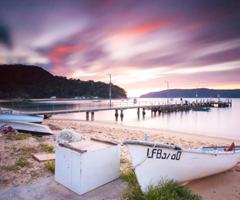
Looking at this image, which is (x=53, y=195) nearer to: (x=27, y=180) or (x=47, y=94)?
(x=27, y=180)

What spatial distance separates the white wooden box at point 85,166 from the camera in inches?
158

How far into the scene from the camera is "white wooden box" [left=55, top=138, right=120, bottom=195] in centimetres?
400

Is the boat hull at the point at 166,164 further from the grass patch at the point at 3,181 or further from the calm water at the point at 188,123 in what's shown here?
the calm water at the point at 188,123

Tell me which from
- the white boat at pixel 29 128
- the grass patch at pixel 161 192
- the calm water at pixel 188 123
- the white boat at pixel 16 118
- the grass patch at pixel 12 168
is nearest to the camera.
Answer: the grass patch at pixel 161 192

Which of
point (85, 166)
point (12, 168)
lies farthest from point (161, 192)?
point (12, 168)

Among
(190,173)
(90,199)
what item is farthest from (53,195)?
(190,173)

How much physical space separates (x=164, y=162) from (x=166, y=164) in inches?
3.9

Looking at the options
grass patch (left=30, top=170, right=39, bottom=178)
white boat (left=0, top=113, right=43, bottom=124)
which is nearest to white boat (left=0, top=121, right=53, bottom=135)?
white boat (left=0, top=113, right=43, bottom=124)

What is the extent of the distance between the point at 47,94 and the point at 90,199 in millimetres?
137166

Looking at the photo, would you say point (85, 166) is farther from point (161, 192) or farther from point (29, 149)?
point (29, 149)

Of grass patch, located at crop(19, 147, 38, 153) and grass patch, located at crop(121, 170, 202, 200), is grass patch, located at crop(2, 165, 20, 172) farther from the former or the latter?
grass patch, located at crop(121, 170, 202, 200)

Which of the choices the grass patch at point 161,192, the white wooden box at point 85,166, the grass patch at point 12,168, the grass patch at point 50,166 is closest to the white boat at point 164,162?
the grass patch at point 161,192

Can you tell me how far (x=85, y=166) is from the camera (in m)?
3.98

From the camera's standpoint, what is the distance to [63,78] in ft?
502
